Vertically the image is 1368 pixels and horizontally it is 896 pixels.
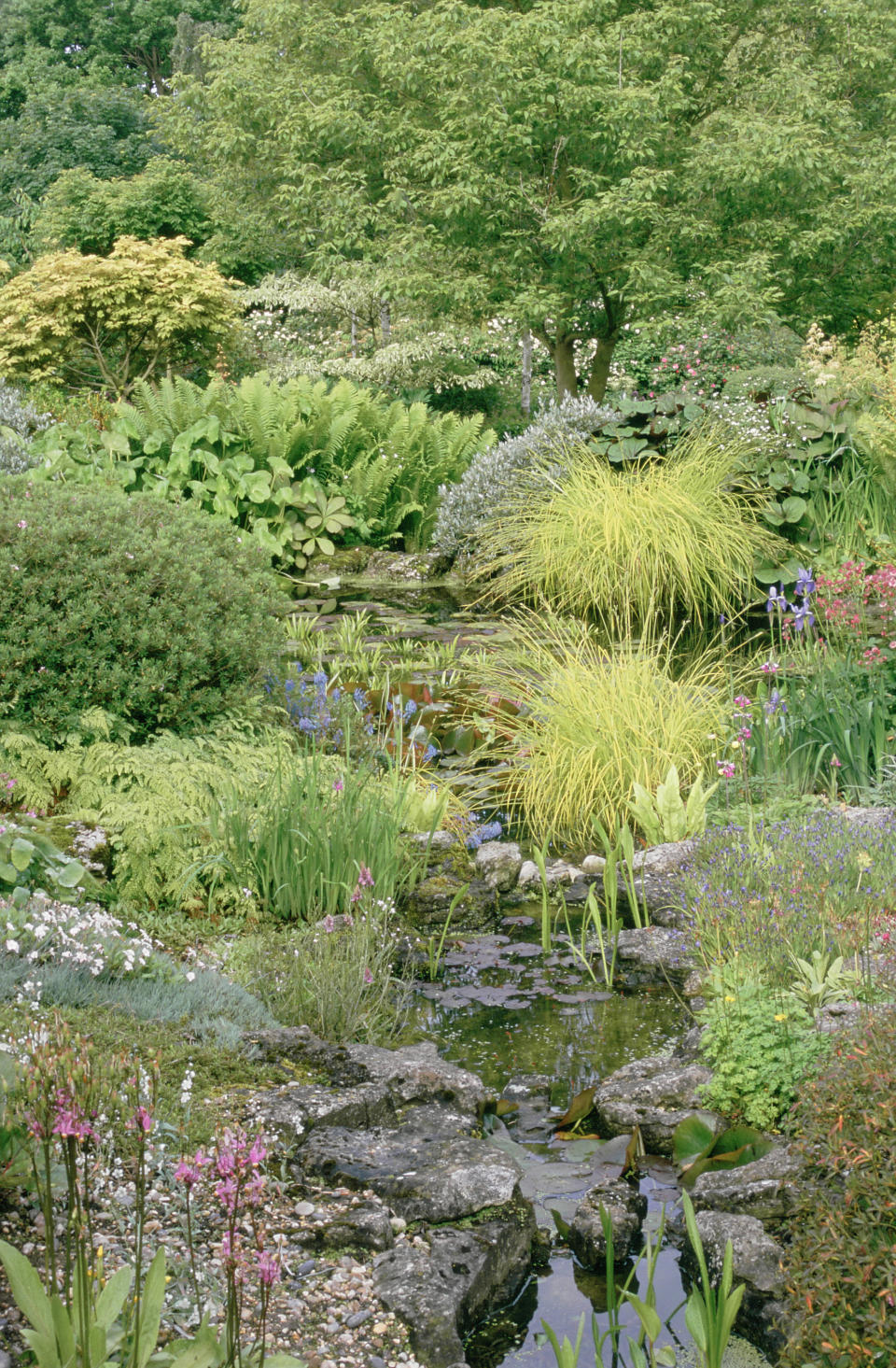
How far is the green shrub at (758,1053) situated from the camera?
3025 mm

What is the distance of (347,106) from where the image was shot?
14.0m

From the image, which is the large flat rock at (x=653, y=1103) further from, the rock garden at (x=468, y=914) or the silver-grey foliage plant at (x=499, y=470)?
the silver-grey foliage plant at (x=499, y=470)

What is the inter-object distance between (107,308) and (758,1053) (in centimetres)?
1356

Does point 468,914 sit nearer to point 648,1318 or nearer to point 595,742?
point 595,742

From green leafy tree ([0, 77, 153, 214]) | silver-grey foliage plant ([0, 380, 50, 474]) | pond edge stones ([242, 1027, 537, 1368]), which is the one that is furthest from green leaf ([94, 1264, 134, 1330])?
green leafy tree ([0, 77, 153, 214])

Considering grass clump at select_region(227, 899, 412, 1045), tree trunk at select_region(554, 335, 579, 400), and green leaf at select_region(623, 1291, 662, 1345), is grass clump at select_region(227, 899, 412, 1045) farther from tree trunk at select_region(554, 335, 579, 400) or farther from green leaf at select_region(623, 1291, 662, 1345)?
tree trunk at select_region(554, 335, 579, 400)

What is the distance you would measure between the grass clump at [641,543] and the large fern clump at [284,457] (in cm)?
213

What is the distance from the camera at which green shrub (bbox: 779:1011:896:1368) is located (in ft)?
6.61

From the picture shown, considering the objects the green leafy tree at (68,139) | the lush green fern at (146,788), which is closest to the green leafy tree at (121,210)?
the green leafy tree at (68,139)

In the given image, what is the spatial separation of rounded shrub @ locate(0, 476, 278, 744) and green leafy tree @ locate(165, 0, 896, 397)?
8.48 m

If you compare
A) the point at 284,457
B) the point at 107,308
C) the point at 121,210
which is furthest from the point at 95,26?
the point at 284,457

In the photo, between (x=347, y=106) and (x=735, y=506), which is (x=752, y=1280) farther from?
(x=347, y=106)

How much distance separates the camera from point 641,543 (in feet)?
25.8

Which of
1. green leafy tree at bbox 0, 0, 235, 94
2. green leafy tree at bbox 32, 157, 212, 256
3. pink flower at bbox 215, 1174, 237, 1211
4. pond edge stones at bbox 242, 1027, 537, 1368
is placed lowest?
pond edge stones at bbox 242, 1027, 537, 1368
